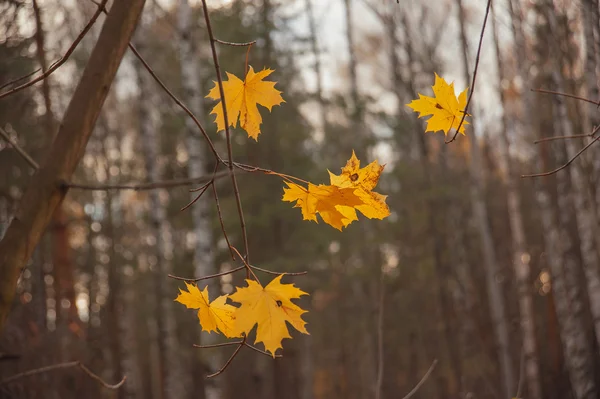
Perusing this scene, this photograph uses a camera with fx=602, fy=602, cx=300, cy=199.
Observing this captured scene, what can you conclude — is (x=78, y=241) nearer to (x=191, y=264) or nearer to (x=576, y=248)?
(x=191, y=264)

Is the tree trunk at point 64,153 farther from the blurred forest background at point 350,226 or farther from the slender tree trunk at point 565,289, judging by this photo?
the slender tree trunk at point 565,289

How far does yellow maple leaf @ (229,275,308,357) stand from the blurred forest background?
652 millimetres

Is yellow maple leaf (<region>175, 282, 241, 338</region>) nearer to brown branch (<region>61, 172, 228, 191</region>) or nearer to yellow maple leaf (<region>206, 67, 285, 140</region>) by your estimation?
yellow maple leaf (<region>206, 67, 285, 140</region>)

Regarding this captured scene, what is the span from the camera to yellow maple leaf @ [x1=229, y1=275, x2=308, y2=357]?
886 mm

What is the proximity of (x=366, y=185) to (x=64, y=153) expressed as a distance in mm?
533

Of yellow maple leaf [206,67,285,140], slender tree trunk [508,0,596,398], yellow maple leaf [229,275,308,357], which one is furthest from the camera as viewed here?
slender tree trunk [508,0,596,398]

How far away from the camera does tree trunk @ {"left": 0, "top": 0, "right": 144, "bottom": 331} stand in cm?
63

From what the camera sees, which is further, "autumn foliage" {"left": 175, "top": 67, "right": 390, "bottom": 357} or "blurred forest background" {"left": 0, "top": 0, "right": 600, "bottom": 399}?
"blurred forest background" {"left": 0, "top": 0, "right": 600, "bottom": 399}

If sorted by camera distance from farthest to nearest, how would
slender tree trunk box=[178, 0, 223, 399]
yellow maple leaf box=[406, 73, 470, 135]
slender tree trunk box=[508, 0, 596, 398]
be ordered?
slender tree trunk box=[178, 0, 223, 399] < slender tree trunk box=[508, 0, 596, 398] < yellow maple leaf box=[406, 73, 470, 135]

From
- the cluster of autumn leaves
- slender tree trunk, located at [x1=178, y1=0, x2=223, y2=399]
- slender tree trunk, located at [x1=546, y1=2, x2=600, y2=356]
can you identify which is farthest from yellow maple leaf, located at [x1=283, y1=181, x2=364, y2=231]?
slender tree trunk, located at [x1=178, y1=0, x2=223, y2=399]

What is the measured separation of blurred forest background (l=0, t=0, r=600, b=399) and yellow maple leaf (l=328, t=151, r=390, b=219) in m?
0.61

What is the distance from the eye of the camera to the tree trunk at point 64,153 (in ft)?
2.07

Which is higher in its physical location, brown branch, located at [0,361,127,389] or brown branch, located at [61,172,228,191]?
brown branch, located at [61,172,228,191]

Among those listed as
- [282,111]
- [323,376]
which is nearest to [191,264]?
[282,111]
